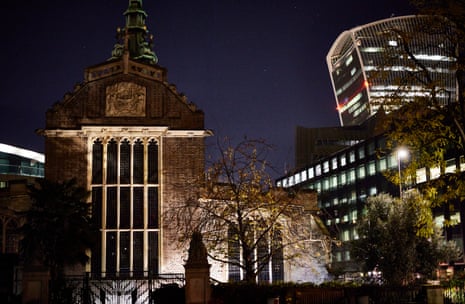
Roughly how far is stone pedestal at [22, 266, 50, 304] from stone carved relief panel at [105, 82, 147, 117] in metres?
14.4

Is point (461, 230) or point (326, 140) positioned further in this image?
point (326, 140)

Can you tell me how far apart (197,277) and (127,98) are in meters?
17.2

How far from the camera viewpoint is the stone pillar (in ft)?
74.3

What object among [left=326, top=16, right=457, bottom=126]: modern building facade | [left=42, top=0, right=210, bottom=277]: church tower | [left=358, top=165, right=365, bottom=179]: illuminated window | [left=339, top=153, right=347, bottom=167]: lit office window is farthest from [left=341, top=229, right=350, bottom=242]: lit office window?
[left=42, top=0, right=210, bottom=277]: church tower

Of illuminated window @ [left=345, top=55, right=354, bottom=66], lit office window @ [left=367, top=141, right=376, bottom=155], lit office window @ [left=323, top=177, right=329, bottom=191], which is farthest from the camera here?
illuminated window @ [left=345, top=55, right=354, bottom=66]

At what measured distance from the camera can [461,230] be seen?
72.7 m

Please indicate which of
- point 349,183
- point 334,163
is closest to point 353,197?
point 349,183

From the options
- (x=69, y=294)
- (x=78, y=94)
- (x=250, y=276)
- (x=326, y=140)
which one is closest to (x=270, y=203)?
(x=250, y=276)

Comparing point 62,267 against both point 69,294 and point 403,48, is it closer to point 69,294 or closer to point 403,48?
point 69,294

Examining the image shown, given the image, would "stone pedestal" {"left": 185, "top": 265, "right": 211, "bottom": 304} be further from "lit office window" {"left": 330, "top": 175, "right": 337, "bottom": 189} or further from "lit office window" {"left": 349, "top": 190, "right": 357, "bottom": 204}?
"lit office window" {"left": 330, "top": 175, "right": 337, "bottom": 189}

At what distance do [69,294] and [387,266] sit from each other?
2090 cm

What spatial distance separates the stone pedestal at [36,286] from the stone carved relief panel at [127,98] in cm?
1438

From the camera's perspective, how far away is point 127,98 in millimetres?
37375

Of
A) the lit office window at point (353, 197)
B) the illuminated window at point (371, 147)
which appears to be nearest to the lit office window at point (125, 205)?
the illuminated window at point (371, 147)
